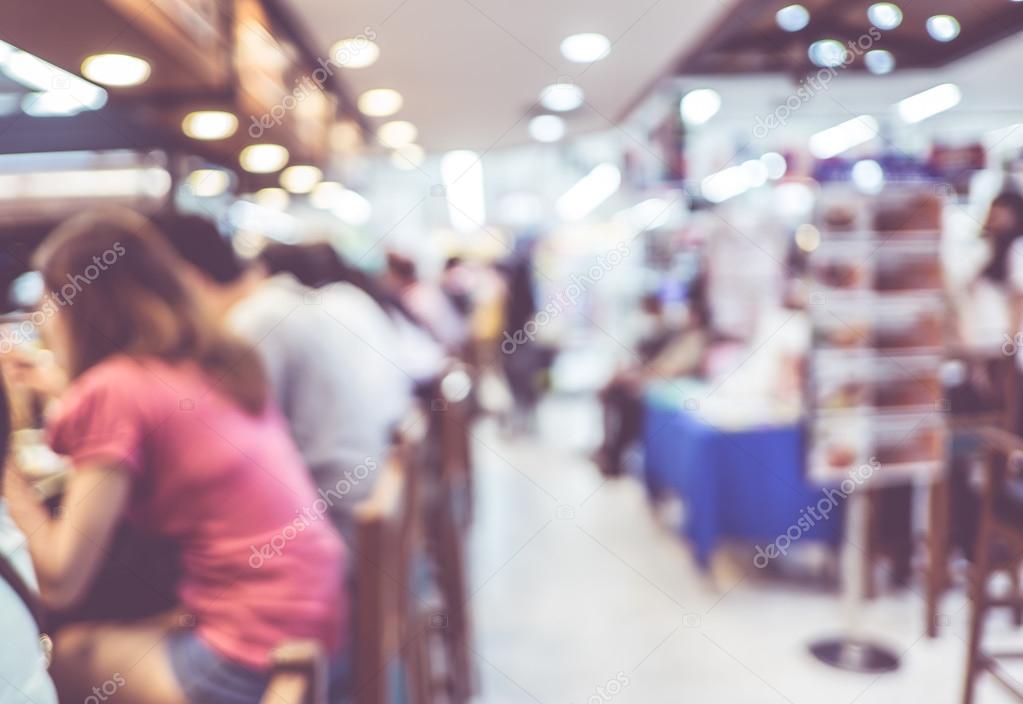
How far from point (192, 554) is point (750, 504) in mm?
2624

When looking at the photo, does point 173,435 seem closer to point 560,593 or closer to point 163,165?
point 163,165

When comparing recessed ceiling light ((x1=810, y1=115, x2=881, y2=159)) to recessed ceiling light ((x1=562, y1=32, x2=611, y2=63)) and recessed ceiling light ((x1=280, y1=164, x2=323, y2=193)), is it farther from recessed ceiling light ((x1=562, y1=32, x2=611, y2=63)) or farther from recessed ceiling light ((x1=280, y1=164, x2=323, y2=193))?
recessed ceiling light ((x1=562, y1=32, x2=611, y2=63))

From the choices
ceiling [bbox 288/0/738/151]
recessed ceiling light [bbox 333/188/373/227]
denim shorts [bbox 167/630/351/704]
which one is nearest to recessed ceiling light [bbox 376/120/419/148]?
ceiling [bbox 288/0/738/151]

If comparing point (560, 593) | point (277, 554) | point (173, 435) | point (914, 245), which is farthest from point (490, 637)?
point (914, 245)

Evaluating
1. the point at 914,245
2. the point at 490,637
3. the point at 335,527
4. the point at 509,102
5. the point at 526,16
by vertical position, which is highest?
the point at 509,102

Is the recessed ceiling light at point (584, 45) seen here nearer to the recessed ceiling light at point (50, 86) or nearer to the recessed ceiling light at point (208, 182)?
the recessed ceiling light at point (50, 86)

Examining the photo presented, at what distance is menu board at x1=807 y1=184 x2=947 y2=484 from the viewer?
279 centimetres

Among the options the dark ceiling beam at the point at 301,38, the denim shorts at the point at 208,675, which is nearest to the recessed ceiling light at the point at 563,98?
the dark ceiling beam at the point at 301,38

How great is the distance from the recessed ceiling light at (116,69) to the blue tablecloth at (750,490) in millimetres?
2588

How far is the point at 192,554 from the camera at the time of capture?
148 centimetres

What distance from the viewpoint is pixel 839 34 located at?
15.5 ft

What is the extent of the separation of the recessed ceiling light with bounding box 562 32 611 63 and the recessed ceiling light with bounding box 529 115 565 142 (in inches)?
113

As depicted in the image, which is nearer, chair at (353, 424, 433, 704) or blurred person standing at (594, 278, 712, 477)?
chair at (353, 424, 433, 704)

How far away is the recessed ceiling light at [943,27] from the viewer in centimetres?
416
